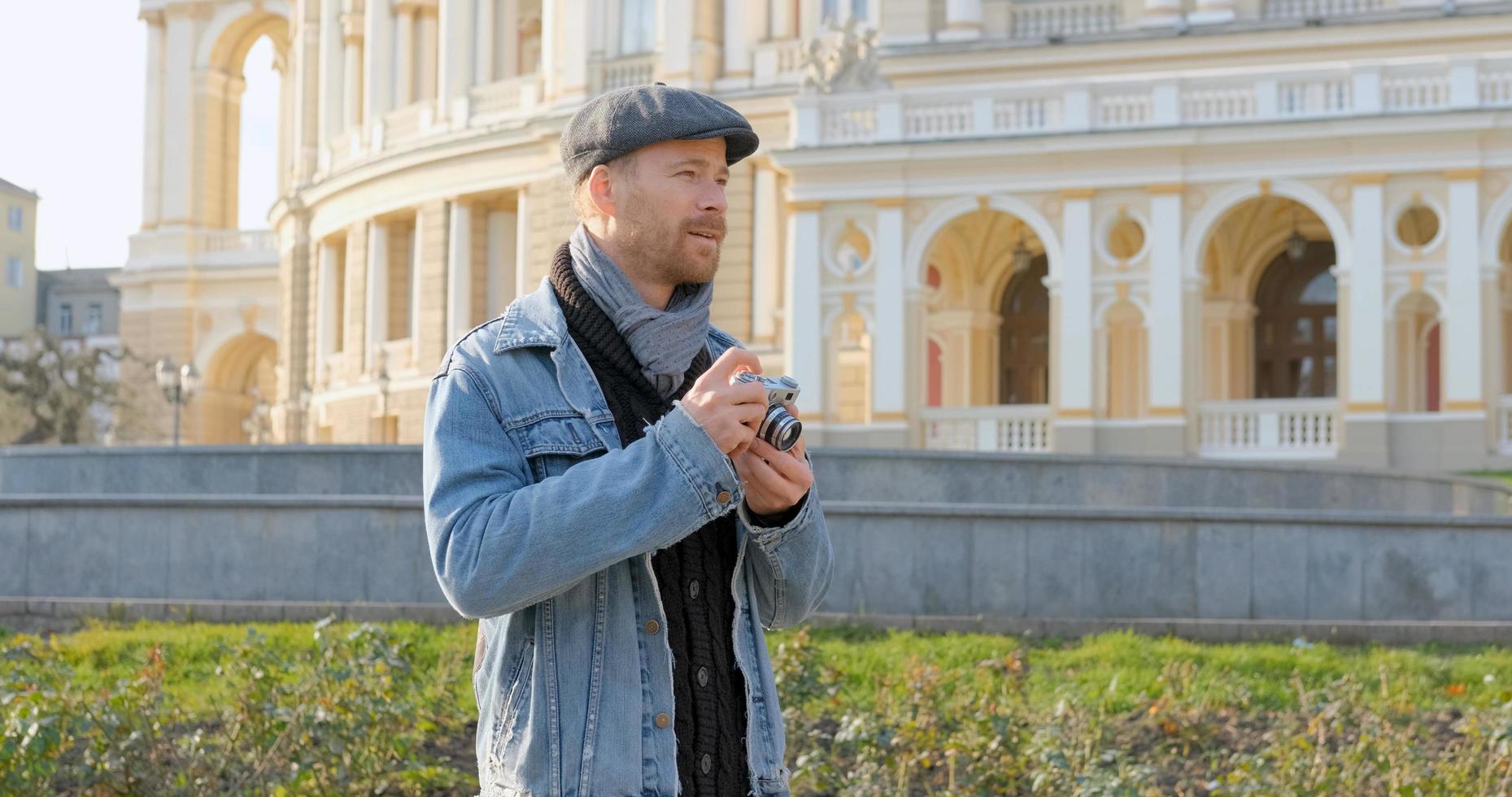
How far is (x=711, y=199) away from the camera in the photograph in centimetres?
356

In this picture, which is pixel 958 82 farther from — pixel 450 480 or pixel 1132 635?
pixel 450 480

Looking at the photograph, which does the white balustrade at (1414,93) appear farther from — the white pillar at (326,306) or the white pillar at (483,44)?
the white pillar at (326,306)

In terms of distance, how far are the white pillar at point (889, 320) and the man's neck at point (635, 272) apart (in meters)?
26.3

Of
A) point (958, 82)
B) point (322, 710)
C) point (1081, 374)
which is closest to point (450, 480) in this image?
point (322, 710)

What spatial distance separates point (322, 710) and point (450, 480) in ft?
15.8

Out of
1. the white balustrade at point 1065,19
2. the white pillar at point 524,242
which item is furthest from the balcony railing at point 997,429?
the white pillar at point 524,242

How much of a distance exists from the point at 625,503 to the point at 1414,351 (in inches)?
1137

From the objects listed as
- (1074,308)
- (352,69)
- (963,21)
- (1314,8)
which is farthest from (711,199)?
(352,69)

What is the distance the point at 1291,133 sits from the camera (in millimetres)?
28609

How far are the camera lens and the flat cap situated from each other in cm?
47

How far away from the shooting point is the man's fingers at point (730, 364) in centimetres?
331

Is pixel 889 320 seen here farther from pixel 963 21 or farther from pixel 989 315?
pixel 963 21

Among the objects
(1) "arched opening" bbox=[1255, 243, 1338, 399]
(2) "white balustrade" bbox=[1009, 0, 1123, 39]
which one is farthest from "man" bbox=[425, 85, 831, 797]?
(2) "white balustrade" bbox=[1009, 0, 1123, 39]

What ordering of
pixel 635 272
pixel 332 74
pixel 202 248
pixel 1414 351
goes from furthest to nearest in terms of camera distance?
pixel 202 248
pixel 332 74
pixel 1414 351
pixel 635 272
